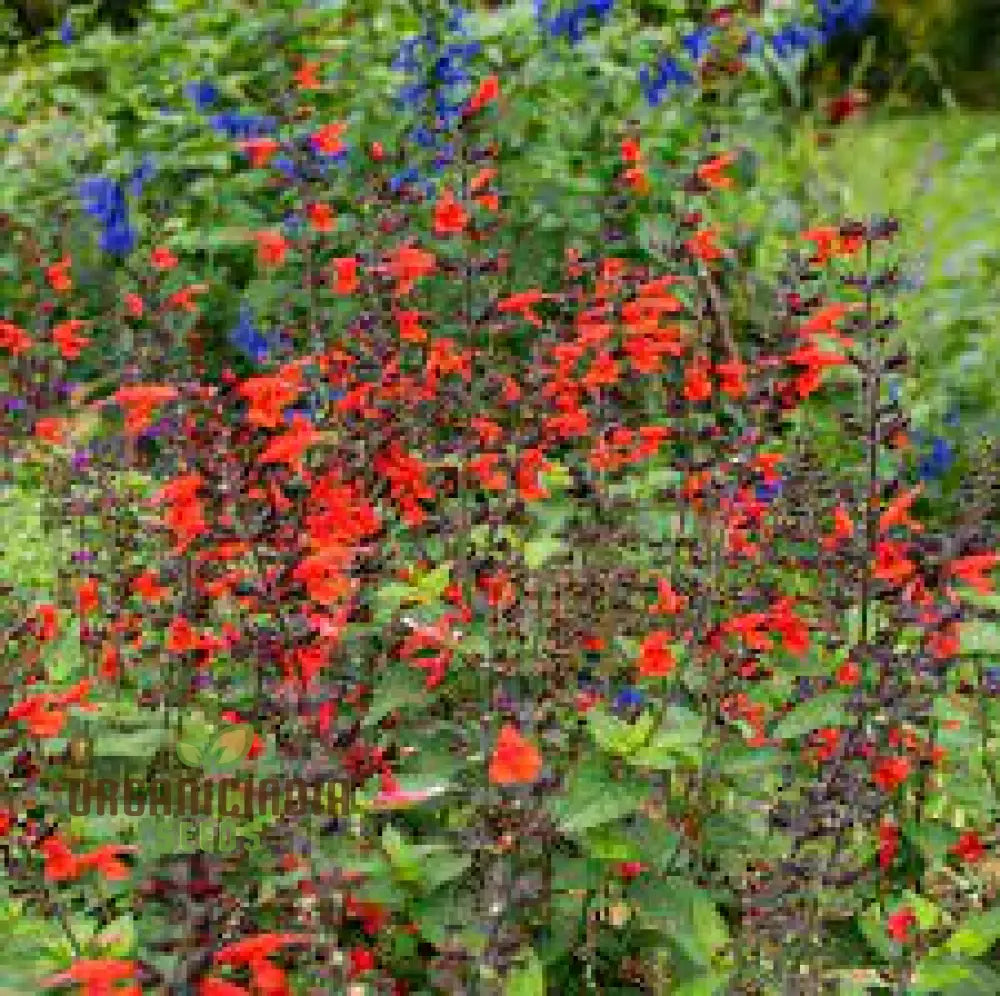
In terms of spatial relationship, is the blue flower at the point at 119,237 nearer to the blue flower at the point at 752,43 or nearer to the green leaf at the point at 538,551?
the blue flower at the point at 752,43

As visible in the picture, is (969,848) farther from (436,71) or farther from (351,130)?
(351,130)

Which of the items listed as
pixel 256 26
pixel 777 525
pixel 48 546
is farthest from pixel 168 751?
pixel 256 26

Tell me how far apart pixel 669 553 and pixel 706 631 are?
2.73 ft

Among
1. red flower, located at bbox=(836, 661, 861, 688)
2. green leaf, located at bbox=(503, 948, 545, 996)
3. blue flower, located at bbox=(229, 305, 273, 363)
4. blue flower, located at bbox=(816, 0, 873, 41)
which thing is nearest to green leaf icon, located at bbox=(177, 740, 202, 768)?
green leaf, located at bbox=(503, 948, 545, 996)

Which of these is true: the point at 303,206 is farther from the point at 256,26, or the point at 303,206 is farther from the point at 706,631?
the point at 256,26

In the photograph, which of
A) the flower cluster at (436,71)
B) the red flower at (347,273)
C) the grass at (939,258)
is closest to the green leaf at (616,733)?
the red flower at (347,273)

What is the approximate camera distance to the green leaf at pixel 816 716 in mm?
3352

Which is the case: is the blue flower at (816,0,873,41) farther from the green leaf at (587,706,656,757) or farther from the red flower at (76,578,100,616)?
the green leaf at (587,706,656,757)

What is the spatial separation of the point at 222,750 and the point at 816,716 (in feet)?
3.34

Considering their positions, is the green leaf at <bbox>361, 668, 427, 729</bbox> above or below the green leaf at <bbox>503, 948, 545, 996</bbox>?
above

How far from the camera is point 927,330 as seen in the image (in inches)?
354

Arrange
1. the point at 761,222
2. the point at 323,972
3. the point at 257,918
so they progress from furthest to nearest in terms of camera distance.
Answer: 1. the point at 761,222
2. the point at 257,918
3. the point at 323,972

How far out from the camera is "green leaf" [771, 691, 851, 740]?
11.0ft

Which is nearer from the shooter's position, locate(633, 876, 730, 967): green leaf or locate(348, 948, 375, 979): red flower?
Answer: locate(348, 948, 375, 979): red flower
